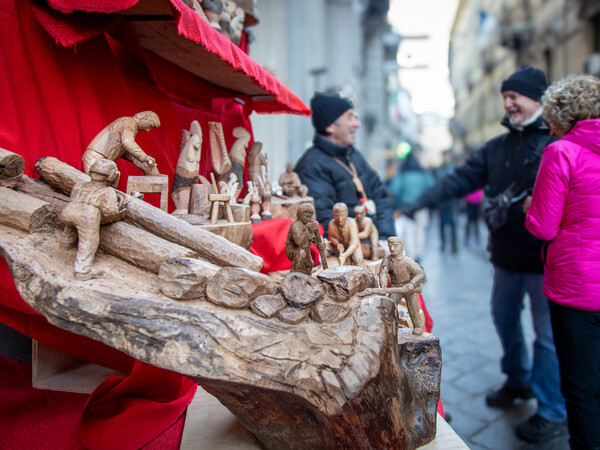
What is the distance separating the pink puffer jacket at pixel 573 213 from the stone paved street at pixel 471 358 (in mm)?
1476

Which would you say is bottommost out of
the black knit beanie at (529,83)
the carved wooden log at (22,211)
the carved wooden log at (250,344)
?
the carved wooden log at (250,344)

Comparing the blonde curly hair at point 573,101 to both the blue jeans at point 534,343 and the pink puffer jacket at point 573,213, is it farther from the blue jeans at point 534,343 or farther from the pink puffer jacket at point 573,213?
the blue jeans at point 534,343

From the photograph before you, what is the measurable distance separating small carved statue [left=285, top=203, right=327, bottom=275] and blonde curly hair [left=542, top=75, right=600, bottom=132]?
154cm

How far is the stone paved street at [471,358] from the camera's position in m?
3.22

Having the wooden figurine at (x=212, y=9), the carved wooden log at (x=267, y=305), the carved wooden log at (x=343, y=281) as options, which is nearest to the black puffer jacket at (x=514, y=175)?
the carved wooden log at (x=343, y=281)

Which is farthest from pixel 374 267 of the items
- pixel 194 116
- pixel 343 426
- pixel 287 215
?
pixel 194 116

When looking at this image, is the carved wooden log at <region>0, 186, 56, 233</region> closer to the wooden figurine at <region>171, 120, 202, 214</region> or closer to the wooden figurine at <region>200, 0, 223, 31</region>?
the wooden figurine at <region>171, 120, 202, 214</region>

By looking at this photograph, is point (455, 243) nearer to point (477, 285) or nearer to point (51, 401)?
point (477, 285)

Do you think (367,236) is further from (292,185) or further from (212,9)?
(212,9)

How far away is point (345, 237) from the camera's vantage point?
259cm

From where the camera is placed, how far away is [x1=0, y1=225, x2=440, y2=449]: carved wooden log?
4.45 feet

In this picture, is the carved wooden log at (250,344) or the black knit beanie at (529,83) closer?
the carved wooden log at (250,344)

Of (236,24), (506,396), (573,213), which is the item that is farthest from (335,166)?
(506,396)

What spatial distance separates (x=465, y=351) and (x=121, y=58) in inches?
166
